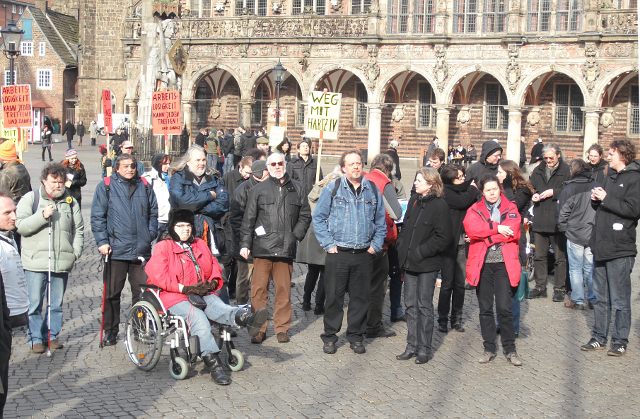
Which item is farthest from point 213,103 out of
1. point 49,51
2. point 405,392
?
point 405,392

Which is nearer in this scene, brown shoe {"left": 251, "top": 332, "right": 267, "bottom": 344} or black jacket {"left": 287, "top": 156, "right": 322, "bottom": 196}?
brown shoe {"left": 251, "top": 332, "right": 267, "bottom": 344}

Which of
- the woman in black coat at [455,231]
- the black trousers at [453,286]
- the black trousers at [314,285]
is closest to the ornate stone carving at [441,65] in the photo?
the black trousers at [314,285]

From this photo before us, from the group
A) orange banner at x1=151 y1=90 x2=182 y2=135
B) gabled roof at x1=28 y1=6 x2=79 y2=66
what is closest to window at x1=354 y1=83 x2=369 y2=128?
orange banner at x1=151 y1=90 x2=182 y2=135

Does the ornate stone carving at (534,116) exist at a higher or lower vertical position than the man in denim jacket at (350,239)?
higher

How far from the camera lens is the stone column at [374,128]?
43.3 meters

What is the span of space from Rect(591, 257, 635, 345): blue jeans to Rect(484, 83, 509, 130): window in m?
32.4

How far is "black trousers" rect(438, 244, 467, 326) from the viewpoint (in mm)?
11617

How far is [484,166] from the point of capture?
13219 millimetres

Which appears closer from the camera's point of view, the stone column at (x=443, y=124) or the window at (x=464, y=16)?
the window at (x=464, y=16)

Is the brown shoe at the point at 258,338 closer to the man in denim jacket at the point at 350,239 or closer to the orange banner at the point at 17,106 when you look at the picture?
the man in denim jacket at the point at 350,239

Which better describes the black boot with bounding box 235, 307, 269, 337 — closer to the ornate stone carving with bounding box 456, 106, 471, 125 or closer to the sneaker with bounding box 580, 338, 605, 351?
the sneaker with bounding box 580, 338, 605, 351

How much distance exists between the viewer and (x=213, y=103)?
49.2m

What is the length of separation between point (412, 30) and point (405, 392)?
34195 millimetres

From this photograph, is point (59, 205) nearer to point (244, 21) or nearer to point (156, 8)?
point (156, 8)
